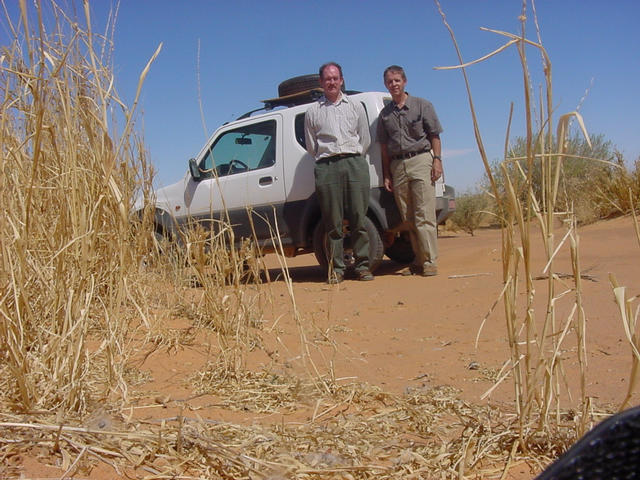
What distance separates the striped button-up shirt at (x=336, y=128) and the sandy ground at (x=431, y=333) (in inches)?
54.7

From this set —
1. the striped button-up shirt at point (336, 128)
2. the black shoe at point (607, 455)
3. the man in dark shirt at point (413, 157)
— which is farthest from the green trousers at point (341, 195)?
the black shoe at point (607, 455)

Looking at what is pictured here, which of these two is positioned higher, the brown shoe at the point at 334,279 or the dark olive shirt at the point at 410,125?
the dark olive shirt at the point at 410,125

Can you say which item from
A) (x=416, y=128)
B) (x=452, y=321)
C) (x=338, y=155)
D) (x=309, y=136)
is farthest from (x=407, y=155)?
(x=452, y=321)

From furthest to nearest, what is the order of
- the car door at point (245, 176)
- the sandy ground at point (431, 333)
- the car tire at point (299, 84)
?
the car tire at point (299, 84), the car door at point (245, 176), the sandy ground at point (431, 333)

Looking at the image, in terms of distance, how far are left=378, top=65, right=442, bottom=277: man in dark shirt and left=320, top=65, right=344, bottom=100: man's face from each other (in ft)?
1.61

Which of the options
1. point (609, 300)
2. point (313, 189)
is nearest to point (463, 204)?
point (313, 189)

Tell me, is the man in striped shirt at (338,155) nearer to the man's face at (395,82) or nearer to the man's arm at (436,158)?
the man's face at (395,82)

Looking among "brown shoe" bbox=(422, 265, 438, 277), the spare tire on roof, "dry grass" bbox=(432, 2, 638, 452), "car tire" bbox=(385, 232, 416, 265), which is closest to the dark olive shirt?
"brown shoe" bbox=(422, 265, 438, 277)

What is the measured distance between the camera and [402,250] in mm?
7215

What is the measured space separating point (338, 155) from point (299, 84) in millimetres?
2288

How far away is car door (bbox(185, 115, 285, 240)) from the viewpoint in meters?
6.47

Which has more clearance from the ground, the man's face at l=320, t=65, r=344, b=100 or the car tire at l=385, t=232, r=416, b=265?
the man's face at l=320, t=65, r=344, b=100

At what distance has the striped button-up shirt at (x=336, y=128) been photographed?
5.69 metres

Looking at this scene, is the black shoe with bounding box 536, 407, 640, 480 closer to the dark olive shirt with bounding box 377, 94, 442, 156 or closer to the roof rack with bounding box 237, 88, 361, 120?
the dark olive shirt with bounding box 377, 94, 442, 156
